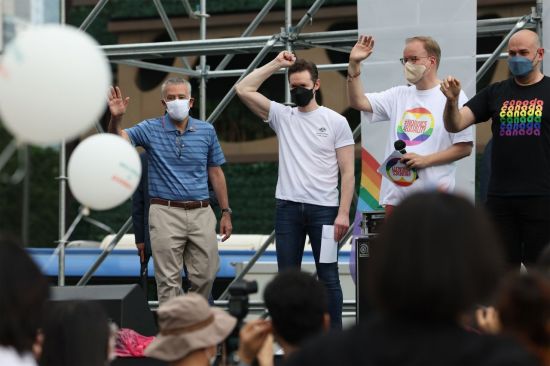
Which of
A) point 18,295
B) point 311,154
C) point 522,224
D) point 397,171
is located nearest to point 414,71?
point 397,171

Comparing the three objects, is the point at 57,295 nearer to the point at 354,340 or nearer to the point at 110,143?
the point at 110,143

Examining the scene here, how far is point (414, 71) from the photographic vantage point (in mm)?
5766

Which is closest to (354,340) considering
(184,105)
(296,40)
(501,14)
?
(184,105)

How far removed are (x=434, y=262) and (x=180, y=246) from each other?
4.79m

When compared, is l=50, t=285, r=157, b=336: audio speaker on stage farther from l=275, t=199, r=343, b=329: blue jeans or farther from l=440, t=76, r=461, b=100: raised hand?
l=440, t=76, r=461, b=100: raised hand

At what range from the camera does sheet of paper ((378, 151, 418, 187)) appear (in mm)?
5727

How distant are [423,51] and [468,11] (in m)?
0.98

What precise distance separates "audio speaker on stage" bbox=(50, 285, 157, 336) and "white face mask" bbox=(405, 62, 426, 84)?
189 centimetres

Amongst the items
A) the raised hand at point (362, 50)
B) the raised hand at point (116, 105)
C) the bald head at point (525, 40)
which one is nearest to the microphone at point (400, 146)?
the raised hand at point (362, 50)

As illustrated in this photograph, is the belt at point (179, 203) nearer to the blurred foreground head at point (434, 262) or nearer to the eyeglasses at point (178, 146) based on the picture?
the eyeglasses at point (178, 146)

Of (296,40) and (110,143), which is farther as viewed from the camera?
(296,40)

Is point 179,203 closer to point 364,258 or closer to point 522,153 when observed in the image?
point 364,258

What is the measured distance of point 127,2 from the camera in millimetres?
14586

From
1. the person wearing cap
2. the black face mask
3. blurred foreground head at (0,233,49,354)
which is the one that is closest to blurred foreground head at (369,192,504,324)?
blurred foreground head at (0,233,49,354)
